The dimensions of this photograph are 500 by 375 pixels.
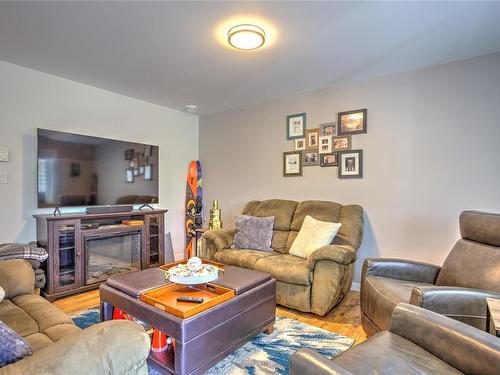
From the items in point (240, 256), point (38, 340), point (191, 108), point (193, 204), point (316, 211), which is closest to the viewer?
point (38, 340)

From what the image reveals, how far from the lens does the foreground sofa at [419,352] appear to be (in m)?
1.06

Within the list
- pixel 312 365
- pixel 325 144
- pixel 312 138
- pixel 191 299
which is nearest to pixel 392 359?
pixel 312 365

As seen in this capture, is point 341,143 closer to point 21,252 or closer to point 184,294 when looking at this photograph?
point 184,294

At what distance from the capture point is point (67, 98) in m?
3.25

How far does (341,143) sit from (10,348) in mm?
3193

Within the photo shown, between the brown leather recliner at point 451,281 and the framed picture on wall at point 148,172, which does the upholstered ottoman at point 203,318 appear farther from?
the framed picture on wall at point 148,172

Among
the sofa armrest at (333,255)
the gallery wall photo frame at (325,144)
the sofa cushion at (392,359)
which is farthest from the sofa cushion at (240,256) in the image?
the sofa cushion at (392,359)

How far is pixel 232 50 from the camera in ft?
8.13

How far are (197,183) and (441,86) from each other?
339 centimetres

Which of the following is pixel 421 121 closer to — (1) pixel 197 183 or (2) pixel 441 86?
(2) pixel 441 86

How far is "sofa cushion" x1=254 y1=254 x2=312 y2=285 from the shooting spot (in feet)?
8.27

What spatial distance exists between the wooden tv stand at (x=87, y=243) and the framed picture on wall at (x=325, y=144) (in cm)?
221

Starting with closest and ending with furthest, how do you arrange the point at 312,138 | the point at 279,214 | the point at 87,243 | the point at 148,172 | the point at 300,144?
the point at 87,243
the point at 279,214
the point at 312,138
the point at 300,144
the point at 148,172

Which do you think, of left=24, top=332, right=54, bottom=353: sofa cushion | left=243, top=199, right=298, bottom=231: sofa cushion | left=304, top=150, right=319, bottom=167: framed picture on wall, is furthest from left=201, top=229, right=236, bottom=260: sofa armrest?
left=24, top=332, right=54, bottom=353: sofa cushion
